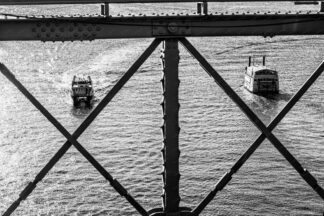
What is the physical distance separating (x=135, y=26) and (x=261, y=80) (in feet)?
204

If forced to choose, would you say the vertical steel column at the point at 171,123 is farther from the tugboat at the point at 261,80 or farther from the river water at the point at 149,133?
the tugboat at the point at 261,80

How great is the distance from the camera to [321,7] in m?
9.60

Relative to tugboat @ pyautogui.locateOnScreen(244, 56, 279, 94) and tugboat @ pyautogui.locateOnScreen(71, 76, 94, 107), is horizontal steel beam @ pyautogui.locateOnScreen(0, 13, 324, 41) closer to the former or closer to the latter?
tugboat @ pyautogui.locateOnScreen(71, 76, 94, 107)

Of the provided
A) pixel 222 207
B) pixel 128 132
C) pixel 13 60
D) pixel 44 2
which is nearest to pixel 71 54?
pixel 13 60

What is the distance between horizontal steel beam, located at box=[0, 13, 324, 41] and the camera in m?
9.14

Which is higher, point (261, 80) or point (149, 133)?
point (261, 80)

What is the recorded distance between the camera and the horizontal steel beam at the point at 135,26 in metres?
9.14

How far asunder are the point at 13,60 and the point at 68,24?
67762 mm

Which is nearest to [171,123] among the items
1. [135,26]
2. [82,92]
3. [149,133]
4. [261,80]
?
[135,26]

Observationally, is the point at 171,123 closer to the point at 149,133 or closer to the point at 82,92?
the point at 149,133

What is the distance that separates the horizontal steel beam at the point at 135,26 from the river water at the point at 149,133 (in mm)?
30869

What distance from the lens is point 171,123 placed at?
30.6ft

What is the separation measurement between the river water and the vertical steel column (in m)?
30.3

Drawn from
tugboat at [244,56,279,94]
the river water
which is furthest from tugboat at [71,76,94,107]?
tugboat at [244,56,279,94]
